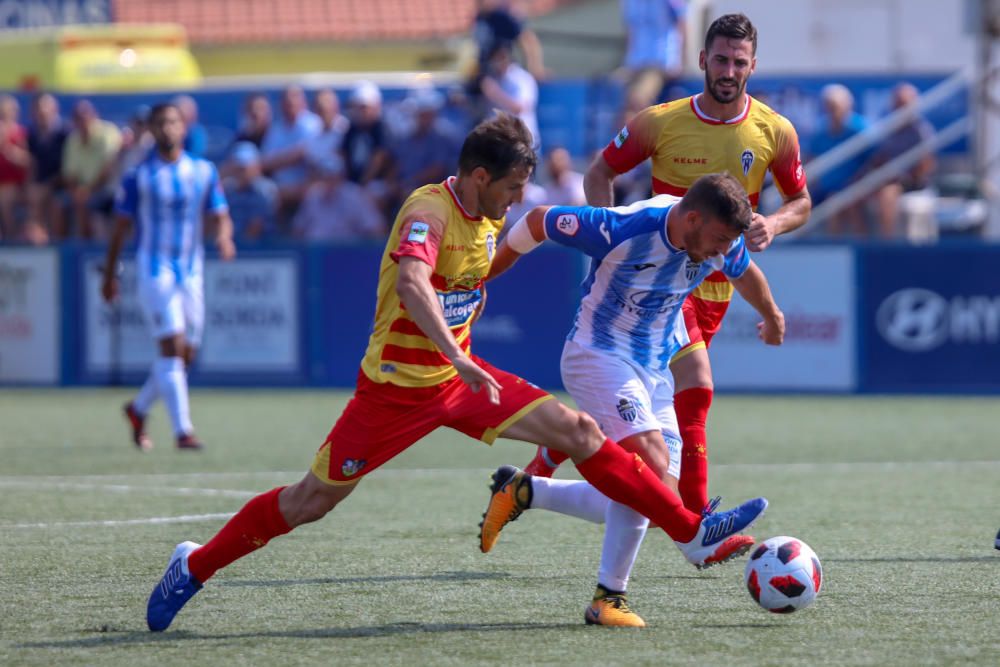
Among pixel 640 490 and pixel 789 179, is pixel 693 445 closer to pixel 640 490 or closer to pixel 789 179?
pixel 789 179

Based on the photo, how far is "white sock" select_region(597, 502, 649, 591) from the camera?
584 cm

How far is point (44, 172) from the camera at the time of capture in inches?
746

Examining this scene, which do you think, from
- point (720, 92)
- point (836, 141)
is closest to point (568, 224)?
point (720, 92)

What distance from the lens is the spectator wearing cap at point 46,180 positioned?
1889 centimetres

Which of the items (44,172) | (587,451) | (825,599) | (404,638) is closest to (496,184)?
(587,451)

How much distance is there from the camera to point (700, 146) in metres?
7.27

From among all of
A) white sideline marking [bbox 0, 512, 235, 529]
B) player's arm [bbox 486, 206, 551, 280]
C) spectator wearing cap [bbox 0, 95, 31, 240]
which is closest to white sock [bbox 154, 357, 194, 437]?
white sideline marking [bbox 0, 512, 235, 529]

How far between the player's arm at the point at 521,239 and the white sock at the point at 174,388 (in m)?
5.87

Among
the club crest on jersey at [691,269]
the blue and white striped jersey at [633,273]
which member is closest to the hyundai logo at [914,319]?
the blue and white striped jersey at [633,273]

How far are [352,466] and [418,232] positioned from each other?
80 cm

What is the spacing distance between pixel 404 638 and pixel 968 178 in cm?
1373

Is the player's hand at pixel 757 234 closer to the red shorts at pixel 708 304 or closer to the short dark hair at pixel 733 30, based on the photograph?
the red shorts at pixel 708 304

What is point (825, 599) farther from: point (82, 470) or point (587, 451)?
point (82, 470)

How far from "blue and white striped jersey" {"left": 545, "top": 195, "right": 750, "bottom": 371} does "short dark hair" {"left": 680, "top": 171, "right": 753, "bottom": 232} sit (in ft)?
0.88
